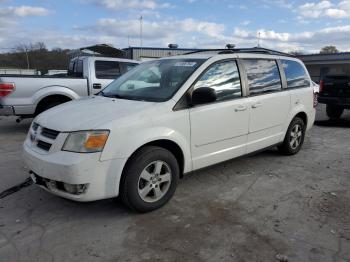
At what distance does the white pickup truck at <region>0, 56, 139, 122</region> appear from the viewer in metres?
7.36

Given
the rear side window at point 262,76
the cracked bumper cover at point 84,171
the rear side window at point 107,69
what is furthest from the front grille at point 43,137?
the rear side window at point 107,69

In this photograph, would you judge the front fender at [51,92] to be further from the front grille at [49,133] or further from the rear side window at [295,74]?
the rear side window at [295,74]

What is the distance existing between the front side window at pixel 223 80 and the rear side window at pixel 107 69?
187 inches

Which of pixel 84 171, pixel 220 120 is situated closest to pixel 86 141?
pixel 84 171

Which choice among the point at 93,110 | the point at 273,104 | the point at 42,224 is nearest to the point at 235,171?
the point at 273,104

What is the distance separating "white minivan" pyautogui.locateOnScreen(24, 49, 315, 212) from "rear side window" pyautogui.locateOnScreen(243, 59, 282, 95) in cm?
1

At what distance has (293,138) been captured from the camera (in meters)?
6.10

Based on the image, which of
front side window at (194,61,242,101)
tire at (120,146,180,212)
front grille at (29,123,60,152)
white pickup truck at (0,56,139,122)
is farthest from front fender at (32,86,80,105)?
tire at (120,146,180,212)

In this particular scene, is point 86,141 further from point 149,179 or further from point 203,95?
point 203,95

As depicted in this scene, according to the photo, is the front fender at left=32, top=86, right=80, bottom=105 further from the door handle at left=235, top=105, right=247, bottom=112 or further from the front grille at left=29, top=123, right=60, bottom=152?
the door handle at left=235, top=105, right=247, bottom=112

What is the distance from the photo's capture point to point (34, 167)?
3.64 meters

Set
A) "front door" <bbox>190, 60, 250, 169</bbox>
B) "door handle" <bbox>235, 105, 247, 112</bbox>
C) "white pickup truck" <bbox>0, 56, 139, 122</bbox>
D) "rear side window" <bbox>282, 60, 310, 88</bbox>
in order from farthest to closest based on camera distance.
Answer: "white pickup truck" <bbox>0, 56, 139, 122</bbox> < "rear side window" <bbox>282, 60, 310, 88</bbox> < "door handle" <bbox>235, 105, 247, 112</bbox> < "front door" <bbox>190, 60, 250, 169</bbox>

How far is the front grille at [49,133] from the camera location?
3.56 m

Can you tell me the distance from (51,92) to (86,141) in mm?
4910
